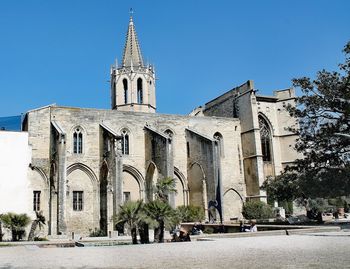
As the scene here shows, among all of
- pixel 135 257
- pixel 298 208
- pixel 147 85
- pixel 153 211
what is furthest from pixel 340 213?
pixel 135 257

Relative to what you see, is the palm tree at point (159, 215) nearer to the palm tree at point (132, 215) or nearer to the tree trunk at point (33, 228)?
the palm tree at point (132, 215)

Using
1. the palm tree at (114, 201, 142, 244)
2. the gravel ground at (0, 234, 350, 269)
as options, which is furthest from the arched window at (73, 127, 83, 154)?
the gravel ground at (0, 234, 350, 269)

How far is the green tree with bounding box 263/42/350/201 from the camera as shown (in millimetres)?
25391

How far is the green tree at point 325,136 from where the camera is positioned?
25.4 m

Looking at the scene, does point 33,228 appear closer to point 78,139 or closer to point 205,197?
point 78,139

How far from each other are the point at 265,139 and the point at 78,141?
17569 millimetres

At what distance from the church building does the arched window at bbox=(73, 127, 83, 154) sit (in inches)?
2.9

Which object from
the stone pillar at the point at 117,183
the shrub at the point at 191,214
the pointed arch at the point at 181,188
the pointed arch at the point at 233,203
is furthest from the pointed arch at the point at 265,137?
the stone pillar at the point at 117,183

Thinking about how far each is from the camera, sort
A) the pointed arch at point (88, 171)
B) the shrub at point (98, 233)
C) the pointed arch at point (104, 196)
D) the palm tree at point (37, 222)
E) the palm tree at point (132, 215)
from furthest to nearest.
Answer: the pointed arch at point (88, 171), the pointed arch at point (104, 196), the shrub at point (98, 233), the palm tree at point (37, 222), the palm tree at point (132, 215)

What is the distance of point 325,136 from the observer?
85.4 feet

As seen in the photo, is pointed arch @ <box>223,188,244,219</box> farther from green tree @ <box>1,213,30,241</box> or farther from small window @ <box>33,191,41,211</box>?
green tree @ <box>1,213,30,241</box>

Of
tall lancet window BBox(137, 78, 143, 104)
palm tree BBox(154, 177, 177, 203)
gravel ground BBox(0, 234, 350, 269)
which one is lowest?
gravel ground BBox(0, 234, 350, 269)

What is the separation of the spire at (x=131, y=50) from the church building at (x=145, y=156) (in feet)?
52.3

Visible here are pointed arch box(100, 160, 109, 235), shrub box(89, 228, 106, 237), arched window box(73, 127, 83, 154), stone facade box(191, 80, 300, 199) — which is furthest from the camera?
stone facade box(191, 80, 300, 199)
